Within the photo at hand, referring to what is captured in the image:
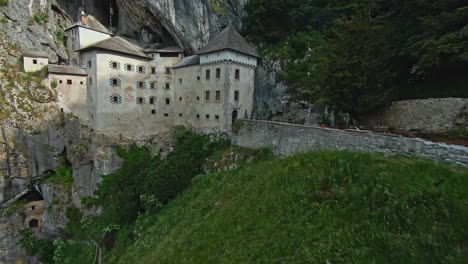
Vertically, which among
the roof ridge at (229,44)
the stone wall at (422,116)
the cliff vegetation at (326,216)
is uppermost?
the roof ridge at (229,44)

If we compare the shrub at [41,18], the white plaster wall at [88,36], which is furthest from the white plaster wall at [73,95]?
the shrub at [41,18]

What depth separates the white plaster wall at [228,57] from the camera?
25.4m

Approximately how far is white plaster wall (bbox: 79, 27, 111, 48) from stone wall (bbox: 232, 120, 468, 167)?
22.4 meters

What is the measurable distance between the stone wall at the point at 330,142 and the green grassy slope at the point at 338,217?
1.25 meters

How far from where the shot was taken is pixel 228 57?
25.4 m

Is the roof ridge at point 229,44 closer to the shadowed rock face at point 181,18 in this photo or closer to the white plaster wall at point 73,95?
the shadowed rock face at point 181,18

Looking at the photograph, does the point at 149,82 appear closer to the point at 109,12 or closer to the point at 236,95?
the point at 236,95

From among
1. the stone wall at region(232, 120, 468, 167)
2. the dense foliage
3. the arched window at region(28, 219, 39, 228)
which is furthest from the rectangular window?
the arched window at region(28, 219, 39, 228)

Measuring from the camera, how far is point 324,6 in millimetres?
32844

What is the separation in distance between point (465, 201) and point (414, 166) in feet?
6.08

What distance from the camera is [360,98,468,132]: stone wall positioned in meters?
14.1

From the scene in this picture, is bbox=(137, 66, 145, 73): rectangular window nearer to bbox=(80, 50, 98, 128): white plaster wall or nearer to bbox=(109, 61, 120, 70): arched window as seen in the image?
bbox=(109, 61, 120, 70): arched window

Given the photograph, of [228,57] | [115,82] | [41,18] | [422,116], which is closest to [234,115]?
[228,57]

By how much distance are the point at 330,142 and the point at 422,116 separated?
23.1ft
